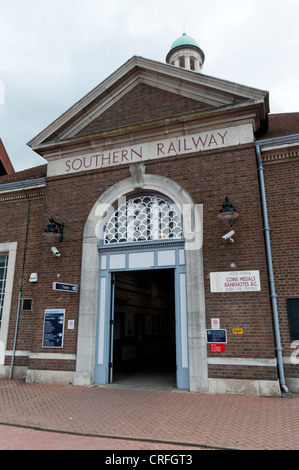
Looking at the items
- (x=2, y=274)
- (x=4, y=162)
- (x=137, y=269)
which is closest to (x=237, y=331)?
(x=137, y=269)

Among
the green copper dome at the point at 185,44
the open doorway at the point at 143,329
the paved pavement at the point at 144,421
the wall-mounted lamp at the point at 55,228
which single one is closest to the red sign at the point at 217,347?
the paved pavement at the point at 144,421

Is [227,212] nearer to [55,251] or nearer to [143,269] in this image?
[143,269]

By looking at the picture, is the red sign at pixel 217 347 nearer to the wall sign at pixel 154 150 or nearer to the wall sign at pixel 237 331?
the wall sign at pixel 237 331

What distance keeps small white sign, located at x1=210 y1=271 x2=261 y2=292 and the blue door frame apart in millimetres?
809

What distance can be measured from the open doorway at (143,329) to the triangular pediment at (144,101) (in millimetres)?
5397

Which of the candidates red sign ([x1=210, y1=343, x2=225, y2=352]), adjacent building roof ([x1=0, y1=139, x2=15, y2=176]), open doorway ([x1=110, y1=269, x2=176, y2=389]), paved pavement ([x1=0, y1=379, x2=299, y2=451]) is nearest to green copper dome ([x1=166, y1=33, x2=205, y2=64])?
adjacent building roof ([x1=0, y1=139, x2=15, y2=176])

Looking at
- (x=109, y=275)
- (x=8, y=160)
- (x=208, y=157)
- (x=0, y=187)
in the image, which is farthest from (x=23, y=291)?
(x=8, y=160)

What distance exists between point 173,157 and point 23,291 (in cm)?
603

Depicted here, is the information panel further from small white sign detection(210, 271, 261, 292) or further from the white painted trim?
small white sign detection(210, 271, 261, 292)

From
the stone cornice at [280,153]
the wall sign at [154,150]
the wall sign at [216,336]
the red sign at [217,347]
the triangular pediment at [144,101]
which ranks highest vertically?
the triangular pediment at [144,101]

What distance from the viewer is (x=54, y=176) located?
10625 mm

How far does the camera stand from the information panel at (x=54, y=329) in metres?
9.17

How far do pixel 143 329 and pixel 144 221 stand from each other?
7.99 m

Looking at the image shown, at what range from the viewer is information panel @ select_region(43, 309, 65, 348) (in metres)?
9.17
